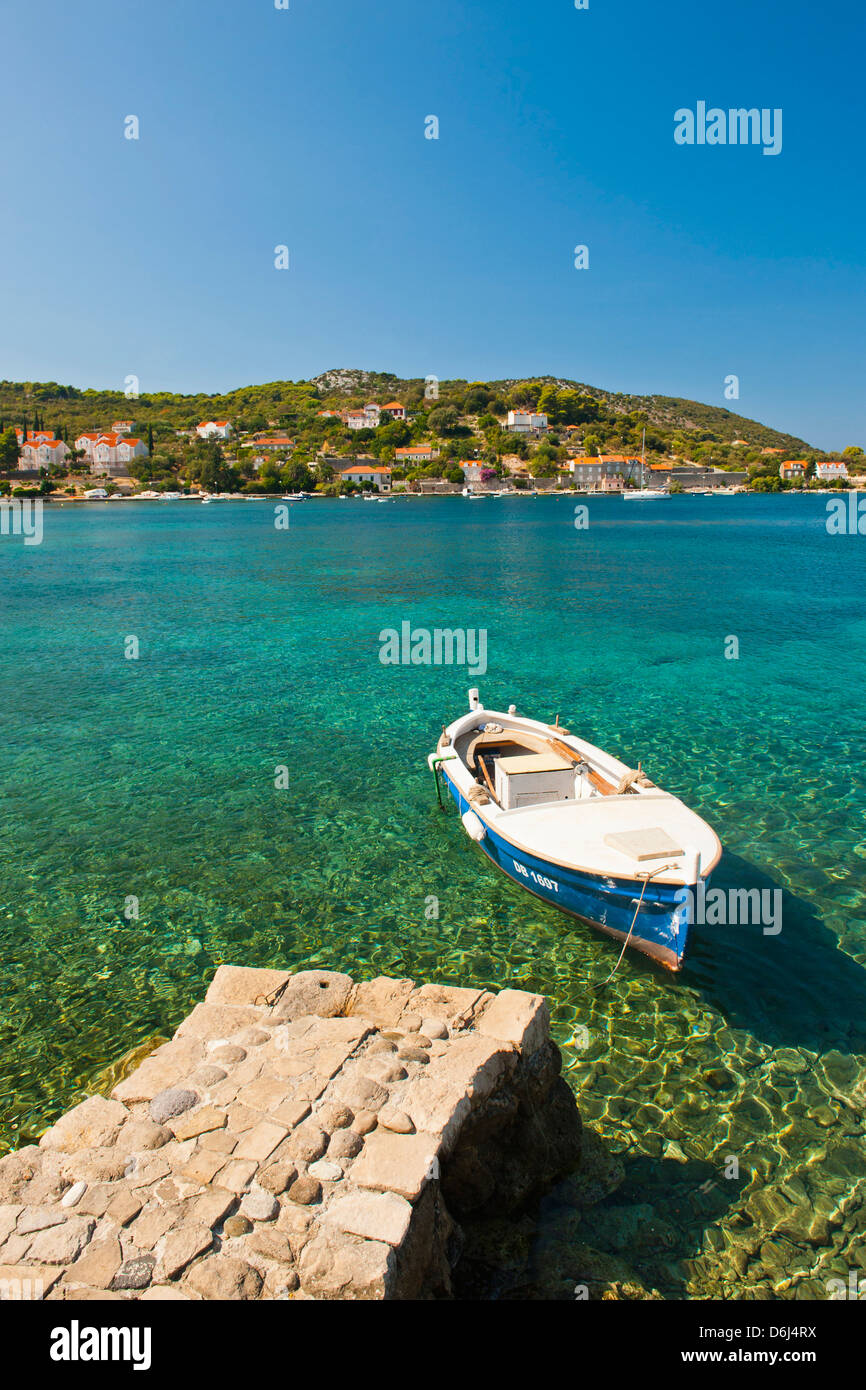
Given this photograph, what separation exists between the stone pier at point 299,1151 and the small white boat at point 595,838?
8.97 feet

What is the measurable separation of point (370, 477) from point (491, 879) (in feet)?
622

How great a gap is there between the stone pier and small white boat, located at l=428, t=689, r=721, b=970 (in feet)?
8.97

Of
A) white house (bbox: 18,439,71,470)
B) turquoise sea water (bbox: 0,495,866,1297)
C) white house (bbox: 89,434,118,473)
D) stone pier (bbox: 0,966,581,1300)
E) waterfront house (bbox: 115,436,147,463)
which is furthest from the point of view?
waterfront house (bbox: 115,436,147,463)

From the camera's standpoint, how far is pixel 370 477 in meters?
190

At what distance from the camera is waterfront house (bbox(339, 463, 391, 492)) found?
7421 inches

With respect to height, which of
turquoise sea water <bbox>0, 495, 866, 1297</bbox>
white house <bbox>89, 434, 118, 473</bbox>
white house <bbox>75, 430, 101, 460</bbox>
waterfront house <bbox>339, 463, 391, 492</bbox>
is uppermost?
white house <bbox>75, 430, 101, 460</bbox>

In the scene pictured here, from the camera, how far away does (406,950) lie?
9.70 meters

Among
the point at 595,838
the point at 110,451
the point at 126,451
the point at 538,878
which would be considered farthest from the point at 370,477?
the point at 595,838

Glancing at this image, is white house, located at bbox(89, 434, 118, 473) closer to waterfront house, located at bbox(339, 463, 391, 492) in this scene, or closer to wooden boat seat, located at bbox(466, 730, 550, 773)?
waterfront house, located at bbox(339, 463, 391, 492)

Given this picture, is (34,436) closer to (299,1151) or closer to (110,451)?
(110,451)

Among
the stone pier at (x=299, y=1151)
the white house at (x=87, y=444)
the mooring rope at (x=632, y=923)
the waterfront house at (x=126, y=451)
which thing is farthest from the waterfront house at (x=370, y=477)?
the stone pier at (x=299, y=1151)

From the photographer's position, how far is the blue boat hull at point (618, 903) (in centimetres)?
848

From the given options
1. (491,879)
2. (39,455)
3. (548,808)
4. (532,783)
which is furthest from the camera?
(39,455)

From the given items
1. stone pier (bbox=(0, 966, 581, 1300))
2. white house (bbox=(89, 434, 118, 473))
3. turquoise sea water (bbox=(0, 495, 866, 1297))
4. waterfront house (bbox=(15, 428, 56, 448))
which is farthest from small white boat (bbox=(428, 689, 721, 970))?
waterfront house (bbox=(15, 428, 56, 448))
